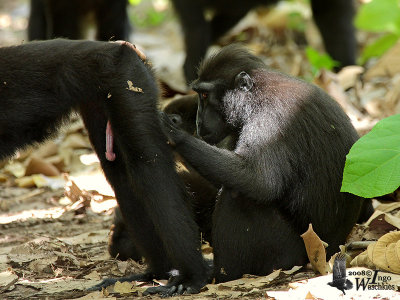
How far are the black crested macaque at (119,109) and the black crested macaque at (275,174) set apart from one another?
168mm

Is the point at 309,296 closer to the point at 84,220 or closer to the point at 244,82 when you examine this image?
the point at 244,82

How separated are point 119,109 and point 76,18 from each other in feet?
17.9

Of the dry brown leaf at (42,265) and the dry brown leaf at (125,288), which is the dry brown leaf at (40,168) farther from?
the dry brown leaf at (125,288)

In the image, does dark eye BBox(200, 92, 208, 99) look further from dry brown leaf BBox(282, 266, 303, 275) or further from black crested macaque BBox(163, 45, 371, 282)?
dry brown leaf BBox(282, 266, 303, 275)

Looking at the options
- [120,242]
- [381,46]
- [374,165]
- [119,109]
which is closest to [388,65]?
[381,46]

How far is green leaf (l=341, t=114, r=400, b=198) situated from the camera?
4066 millimetres

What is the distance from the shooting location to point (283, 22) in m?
11.6

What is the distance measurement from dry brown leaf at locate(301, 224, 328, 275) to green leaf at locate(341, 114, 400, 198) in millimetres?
319

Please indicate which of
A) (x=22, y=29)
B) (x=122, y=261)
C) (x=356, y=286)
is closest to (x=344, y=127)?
(x=356, y=286)

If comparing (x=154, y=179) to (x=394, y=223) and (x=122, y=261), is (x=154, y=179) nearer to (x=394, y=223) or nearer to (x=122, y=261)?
(x=122, y=261)

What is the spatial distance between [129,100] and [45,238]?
1.70m

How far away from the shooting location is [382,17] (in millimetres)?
8414
